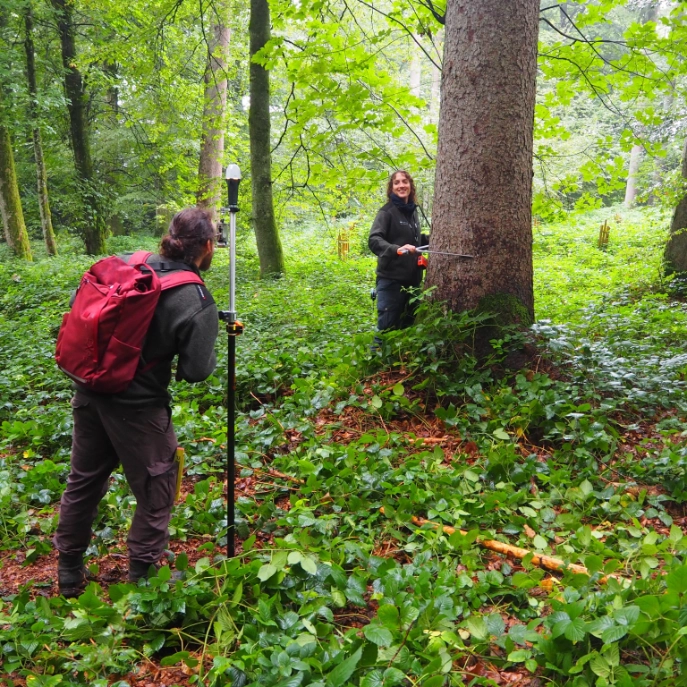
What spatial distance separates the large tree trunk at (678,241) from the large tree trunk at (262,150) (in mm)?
6964

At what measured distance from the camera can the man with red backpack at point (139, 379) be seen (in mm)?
2631

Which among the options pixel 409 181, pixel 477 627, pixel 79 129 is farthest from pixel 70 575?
pixel 79 129

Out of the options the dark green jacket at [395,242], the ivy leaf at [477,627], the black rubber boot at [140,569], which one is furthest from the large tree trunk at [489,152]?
the black rubber boot at [140,569]

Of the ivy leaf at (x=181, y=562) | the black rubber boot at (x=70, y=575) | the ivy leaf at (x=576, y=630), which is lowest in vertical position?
the black rubber boot at (x=70, y=575)

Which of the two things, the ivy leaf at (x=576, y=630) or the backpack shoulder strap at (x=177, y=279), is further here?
the backpack shoulder strap at (x=177, y=279)

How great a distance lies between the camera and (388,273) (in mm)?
5480

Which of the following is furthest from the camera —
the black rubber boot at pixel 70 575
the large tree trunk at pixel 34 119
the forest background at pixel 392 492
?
the large tree trunk at pixel 34 119

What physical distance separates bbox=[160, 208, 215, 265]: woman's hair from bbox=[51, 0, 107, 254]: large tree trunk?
13561mm

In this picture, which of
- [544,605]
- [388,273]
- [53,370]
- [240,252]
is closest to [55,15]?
[240,252]

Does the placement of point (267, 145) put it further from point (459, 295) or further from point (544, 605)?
point (544, 605)

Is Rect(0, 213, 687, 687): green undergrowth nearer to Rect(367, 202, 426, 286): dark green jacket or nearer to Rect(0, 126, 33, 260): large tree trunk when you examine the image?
Rect(367, 202, 426, 286): dark green jacket

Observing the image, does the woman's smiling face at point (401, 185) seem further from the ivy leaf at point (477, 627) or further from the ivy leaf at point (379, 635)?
the ivy leaf at point (379, 635)

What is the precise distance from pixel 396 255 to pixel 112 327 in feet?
11.0

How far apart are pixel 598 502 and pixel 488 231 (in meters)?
2.26
